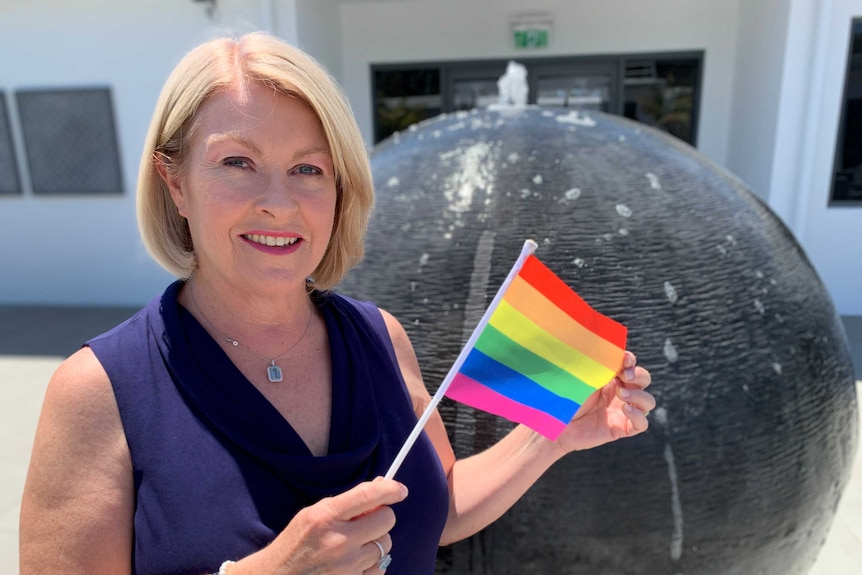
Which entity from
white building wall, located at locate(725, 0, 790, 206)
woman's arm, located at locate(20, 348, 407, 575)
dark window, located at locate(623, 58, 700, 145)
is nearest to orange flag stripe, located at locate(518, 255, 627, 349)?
woman's arm, located at locate(20, 348, 407, 575)

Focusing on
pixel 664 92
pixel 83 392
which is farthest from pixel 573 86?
pixel 83 392

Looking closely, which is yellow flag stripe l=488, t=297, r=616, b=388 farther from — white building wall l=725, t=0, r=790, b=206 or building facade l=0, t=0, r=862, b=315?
building facade l=0, t=0, r=862, b=315

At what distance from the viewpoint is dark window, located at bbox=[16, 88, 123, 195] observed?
23.7 ft

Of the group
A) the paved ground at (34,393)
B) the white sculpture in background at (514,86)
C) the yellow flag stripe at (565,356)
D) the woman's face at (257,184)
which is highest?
the white sculpture in background at (514,86)

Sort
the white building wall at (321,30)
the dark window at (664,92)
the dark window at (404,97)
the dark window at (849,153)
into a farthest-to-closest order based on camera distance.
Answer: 1. the dark window at (404,97)
2. the dark window at (664,92)
3. the white building wall at (321,30)
4. the dark window at (849,153)

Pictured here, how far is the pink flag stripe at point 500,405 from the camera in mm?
1254

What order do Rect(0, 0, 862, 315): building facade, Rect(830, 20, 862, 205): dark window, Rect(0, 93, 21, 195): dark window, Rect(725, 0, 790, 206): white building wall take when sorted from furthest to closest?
Rect(0, 93, 21, 195): dark window
Rect(830, 20, 862, 205): dark window
Rect(0, 0, 862, 315): building facade
Rect(725, 0, 790, 206): white building wall

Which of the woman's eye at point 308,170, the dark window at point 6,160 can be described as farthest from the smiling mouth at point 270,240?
the dark window at point 6,160

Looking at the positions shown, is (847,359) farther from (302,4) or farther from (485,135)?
(302,4)

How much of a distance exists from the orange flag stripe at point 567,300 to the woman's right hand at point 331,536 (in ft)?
1.50

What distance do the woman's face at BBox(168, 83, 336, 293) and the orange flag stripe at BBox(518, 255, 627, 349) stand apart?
386 mm

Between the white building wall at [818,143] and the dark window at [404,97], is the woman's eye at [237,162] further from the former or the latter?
the dark window at [404,97]

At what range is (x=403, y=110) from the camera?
8.28m

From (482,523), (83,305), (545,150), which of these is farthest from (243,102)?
(83,305)
